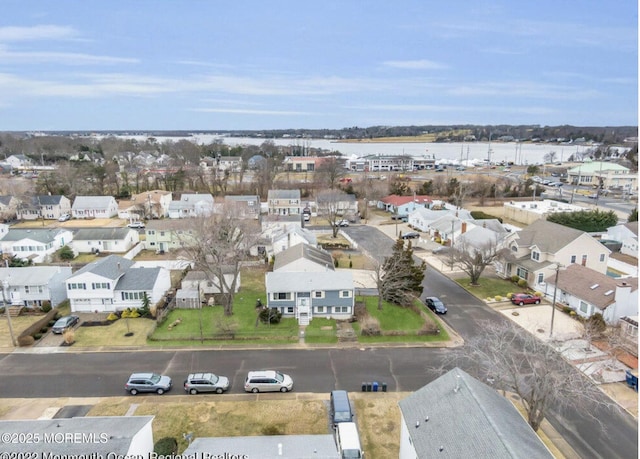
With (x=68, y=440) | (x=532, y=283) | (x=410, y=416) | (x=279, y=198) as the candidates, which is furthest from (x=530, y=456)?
(x=279, y=198)

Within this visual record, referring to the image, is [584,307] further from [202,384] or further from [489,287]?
[202,384]

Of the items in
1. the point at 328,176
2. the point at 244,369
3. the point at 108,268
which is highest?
the point at 328,176

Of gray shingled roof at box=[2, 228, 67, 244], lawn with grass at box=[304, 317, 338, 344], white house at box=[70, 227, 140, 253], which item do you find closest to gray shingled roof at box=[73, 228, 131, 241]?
white house at box=[70, 227, 140, 253]

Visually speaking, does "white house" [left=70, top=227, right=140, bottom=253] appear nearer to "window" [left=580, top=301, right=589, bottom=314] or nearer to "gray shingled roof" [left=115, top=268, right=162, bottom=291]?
"gray shingled roof" [left=115, top=268, right=162, bottom=291]

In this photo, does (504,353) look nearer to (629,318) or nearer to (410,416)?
(410,416)

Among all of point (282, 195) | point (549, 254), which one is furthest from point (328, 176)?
point (549, 254)

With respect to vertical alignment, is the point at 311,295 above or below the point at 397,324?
above

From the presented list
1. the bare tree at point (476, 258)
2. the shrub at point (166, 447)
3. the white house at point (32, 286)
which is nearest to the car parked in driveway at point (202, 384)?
the shrub at point (166, 447)

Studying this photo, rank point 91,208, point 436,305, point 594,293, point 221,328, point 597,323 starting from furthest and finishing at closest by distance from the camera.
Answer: point 91,208
point 436,305
point 594,293
point 221,328
point 597,323

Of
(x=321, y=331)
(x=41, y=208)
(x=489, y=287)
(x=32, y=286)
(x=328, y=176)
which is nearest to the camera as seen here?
(x=321, y=331)
